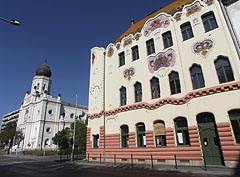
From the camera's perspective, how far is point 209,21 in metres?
15.1

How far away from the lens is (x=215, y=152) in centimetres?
1244

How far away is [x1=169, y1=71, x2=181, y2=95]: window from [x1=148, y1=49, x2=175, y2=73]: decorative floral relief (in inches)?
42.4

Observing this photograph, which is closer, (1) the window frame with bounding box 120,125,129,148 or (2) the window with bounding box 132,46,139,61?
(1) the window frame with bounding box 120,125,129,148

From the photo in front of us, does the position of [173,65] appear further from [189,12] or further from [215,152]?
[215,152]

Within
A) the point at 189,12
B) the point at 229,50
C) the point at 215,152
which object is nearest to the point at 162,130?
the point at 215,152

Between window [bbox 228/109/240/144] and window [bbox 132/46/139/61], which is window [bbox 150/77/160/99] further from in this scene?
window [bbox 228/109/240/144]

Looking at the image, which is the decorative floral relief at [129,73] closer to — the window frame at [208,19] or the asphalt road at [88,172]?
the window frame at [208,19]

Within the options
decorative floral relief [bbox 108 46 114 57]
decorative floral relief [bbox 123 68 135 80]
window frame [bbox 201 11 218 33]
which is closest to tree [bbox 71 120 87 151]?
decorative floral relief [bbox 108 46 114 57]

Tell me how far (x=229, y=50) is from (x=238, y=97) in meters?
4.15

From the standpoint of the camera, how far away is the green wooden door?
12.4 metres

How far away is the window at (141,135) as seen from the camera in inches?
660

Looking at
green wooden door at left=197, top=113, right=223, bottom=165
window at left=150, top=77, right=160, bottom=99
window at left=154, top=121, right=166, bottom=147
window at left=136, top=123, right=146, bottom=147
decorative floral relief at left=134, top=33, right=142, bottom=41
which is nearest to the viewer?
green wooden door at left=197, top=113, right=223, bottom=165

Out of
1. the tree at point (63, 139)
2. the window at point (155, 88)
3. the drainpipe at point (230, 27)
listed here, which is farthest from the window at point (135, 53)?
the tree at point (63, 139)

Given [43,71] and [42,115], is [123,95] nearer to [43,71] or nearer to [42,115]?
[42,115]
